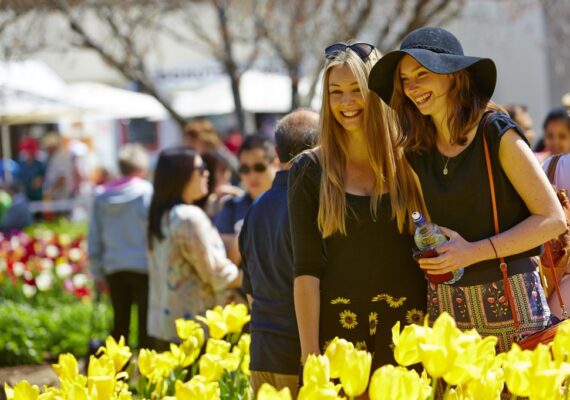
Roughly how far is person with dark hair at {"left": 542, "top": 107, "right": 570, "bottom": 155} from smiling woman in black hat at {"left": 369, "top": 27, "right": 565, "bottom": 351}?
3.64 m

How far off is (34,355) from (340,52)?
559cm

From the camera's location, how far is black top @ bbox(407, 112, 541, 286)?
3404 mm

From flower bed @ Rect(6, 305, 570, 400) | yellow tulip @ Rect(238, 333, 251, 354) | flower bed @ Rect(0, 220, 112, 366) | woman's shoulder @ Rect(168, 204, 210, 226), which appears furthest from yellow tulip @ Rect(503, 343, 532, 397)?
flower bed @ Rect(0, 220, 112, 366)

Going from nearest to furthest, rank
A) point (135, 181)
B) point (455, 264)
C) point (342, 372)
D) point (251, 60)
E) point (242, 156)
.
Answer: point (342, 372) → point (455, 264) → point (242, 156) → point (135, 181) → point (251, 60)

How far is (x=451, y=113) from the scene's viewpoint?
3.49 meters

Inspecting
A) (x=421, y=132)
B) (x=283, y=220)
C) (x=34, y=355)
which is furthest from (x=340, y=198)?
(x=34, y=355)

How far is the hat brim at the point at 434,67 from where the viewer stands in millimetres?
3404

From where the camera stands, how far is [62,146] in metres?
19.5

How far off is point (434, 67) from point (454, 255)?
1.85 feet

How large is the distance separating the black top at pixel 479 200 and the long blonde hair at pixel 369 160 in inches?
4.6

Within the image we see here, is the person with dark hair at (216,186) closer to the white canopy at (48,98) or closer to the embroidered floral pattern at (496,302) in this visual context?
the embroidered floral pattern at (496,302)

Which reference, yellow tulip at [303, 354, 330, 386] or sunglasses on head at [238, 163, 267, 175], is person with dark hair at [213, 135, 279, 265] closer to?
sunglasses on head at [238, 163, 267, 175]

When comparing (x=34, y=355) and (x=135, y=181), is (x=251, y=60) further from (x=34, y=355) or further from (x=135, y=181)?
(x=34, y=355)

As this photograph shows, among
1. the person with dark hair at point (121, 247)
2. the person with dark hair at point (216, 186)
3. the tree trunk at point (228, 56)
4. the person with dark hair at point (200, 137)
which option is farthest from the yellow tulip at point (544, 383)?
the tree trunk at point (228, 56)
